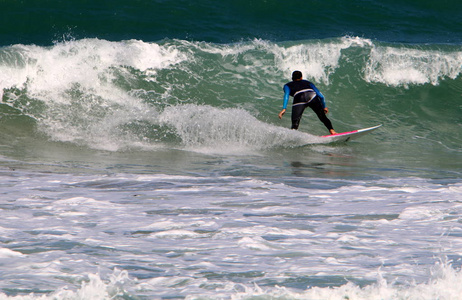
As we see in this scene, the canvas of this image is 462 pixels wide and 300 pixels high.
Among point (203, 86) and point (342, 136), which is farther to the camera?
point (203, 86)

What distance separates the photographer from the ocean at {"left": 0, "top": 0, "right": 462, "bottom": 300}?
3.49 m

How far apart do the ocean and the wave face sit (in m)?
0.04

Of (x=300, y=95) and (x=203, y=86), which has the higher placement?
(x=203, y=86)

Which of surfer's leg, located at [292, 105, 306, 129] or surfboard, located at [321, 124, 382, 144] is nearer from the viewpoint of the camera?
surfboard, located at [321, 124, 382, 144]

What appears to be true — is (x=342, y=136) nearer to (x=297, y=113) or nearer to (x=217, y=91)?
(x=297, y=113)

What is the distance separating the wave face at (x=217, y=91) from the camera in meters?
9.98

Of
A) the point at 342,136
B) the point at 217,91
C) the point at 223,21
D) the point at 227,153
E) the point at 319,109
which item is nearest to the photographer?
the point at 227,153

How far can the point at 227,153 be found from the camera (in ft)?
29.3

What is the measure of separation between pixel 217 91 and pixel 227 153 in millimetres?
4228

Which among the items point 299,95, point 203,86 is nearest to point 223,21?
point 203,86

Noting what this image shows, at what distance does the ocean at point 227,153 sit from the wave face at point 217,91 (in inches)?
1.7

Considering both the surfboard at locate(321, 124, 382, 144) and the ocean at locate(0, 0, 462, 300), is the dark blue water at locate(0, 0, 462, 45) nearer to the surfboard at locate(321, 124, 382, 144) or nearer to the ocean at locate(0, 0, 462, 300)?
the ocean at locate(0, 0, 462, 300)

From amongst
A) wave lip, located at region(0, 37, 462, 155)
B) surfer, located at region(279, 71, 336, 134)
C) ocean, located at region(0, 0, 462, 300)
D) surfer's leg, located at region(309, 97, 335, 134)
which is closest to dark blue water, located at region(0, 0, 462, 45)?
ocean, located at region(0, 0, 462, 300)

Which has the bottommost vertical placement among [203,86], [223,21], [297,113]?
[297,113]
